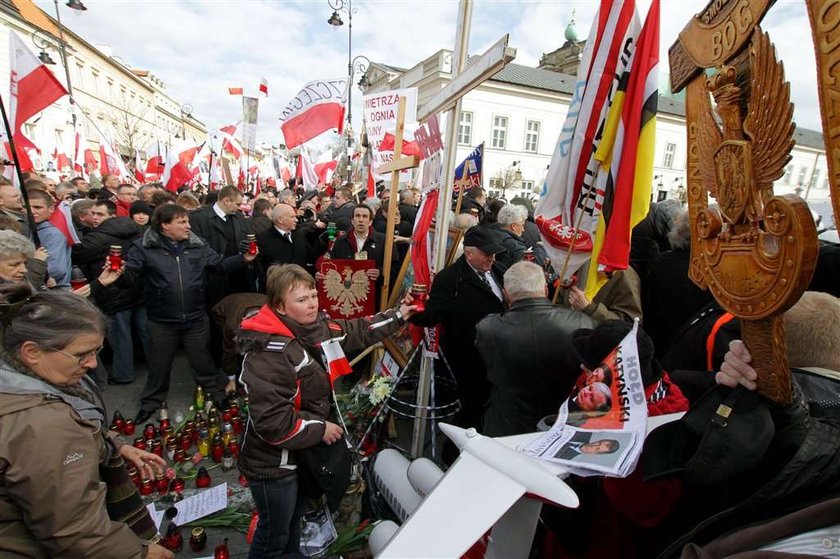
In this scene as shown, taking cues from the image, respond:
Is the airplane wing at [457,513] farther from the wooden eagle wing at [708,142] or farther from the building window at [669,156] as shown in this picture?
the building window at [669,156]

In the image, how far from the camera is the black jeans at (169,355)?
4160mm

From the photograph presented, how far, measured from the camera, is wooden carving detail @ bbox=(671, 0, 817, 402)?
0.84 metres

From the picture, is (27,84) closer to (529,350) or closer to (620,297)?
(529,350)

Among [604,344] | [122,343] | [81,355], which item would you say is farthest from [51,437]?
[122,343]

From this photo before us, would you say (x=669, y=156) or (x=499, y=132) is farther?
(x=669, y=156)

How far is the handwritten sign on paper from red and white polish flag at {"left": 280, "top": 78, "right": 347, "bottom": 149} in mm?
5347

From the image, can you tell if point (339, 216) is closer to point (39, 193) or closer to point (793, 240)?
point (39, 193)

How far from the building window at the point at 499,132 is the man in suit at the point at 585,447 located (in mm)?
35446

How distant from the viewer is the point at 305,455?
7.29ft

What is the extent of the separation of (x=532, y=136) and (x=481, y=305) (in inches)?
1392

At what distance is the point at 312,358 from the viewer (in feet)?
7.34

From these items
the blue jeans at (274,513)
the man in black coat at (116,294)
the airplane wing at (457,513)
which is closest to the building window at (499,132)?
the man in black coat at (116,294)

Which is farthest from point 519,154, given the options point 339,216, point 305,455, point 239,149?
point 305,455

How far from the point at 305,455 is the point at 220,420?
2.47 m
